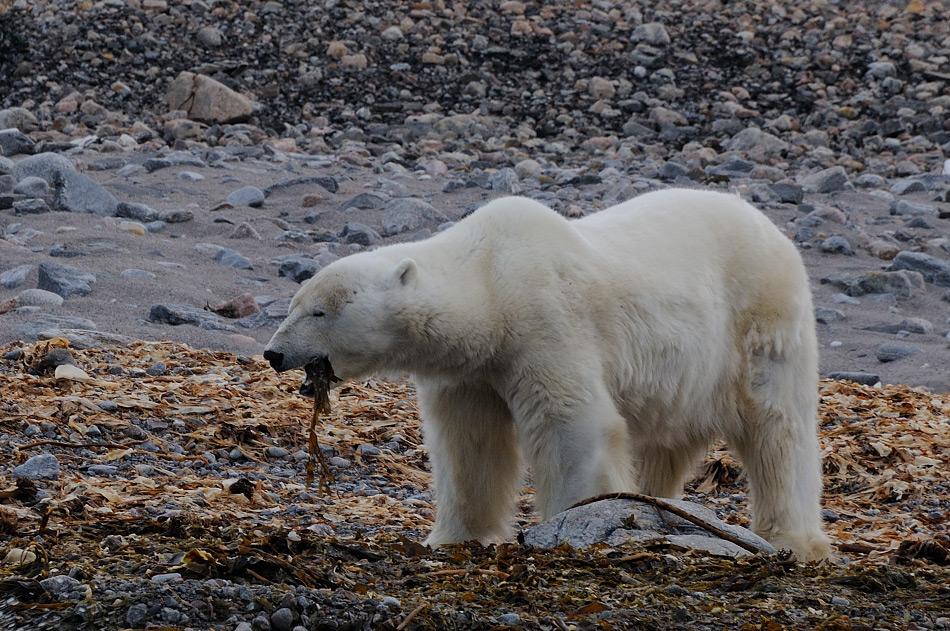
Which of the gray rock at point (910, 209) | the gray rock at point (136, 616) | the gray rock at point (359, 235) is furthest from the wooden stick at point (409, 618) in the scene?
the gray rock at point (910, 209)

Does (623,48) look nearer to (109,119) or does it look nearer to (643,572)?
(109,119)

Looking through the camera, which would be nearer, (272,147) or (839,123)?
(272,147)

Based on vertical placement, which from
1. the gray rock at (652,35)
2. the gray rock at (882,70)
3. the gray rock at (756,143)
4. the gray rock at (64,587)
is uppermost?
the gray rock at (652,35)

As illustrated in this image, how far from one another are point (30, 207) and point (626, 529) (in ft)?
23.5

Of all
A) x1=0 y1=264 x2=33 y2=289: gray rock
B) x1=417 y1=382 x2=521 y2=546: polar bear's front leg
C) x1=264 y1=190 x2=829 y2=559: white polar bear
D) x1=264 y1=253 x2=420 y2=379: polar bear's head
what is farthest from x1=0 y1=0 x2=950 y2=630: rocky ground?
x1=264 y1=253 x2=420 y2=379: polar bear's head

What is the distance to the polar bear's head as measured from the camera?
445cm

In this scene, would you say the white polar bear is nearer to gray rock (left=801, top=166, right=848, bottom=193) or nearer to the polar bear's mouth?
the polar bear's mouth

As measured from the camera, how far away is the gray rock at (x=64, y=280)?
7.89 m

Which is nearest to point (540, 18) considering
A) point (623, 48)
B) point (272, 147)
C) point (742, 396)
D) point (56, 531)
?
point (623, 48)

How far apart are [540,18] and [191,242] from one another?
978 centimetres

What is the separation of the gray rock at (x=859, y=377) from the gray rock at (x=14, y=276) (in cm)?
490

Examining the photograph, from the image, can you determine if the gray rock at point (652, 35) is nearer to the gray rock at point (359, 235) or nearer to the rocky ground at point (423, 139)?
the rocky ground at point (423, 139)

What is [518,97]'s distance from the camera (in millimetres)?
16078

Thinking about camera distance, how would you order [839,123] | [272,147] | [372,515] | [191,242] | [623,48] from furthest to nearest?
[623,48] < [839,123] < [272,147] < [191,242] < [372,515]
